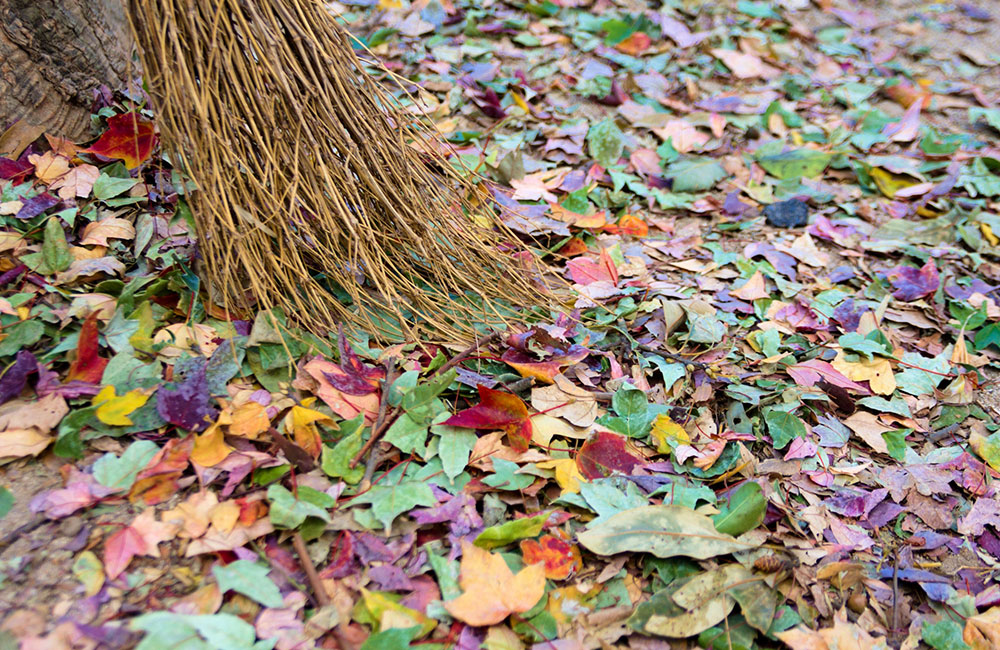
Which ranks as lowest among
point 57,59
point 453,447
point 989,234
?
point 989,234

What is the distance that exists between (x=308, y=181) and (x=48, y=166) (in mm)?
748

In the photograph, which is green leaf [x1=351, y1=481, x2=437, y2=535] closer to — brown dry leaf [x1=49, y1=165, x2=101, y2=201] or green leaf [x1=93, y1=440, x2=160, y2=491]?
green leaf [x1=93, y1=440, x2=160, y2=491]

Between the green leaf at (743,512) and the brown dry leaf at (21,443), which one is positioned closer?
the brown dry leaf at (21,443)

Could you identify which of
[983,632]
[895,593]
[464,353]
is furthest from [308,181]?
[983,632]

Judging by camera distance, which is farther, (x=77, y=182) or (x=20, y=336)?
(x=77, y=182)

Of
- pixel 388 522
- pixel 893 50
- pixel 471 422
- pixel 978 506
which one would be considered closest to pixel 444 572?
pixel 388 522

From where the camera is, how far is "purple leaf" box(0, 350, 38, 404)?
125cm

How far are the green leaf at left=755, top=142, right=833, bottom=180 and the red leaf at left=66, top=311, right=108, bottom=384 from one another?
2.16m

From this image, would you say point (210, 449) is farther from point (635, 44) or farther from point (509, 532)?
point (635, 44)

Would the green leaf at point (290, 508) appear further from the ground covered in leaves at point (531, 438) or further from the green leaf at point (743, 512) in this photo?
the green leaf at point (743, 512)

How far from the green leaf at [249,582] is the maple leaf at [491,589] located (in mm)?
280

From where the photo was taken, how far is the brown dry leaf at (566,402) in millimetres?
1456

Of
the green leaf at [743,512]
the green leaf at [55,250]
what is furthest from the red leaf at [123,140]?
the green leaf at [743,512]

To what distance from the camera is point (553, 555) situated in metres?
1.21
